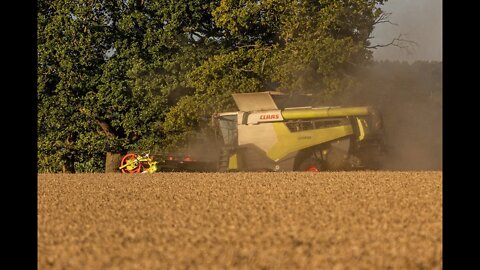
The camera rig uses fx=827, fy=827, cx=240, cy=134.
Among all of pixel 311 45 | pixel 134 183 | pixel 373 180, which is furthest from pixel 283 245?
pixel 311 45

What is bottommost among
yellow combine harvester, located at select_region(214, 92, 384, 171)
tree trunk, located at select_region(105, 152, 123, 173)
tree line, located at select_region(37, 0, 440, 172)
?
tree trunk, located at select_region(105, 152, 123, 173)

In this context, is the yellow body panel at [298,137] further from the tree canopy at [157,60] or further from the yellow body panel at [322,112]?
the tree canopy at [157,60]

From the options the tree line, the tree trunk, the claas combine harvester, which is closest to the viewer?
the claas combine harvester

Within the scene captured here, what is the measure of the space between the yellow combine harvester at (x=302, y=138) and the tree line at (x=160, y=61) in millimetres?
3060

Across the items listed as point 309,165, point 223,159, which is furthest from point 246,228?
point 223,159

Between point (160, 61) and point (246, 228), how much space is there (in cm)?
2598

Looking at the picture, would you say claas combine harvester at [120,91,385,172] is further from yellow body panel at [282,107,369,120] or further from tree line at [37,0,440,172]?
tree line at [37,0,440,172]

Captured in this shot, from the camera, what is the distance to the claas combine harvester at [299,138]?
90.0ft

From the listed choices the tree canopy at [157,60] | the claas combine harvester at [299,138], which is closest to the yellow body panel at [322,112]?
the claas combine harvester at [299,138]

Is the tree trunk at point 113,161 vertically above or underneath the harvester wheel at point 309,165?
underneath

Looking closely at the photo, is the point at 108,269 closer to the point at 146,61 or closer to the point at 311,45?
the point at 311,45

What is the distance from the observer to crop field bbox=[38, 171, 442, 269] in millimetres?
8438

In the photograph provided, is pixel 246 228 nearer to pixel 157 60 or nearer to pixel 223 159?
pixel 223 159

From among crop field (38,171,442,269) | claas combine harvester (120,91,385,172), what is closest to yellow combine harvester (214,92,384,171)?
claas combine harvester (120,91,385,172)
